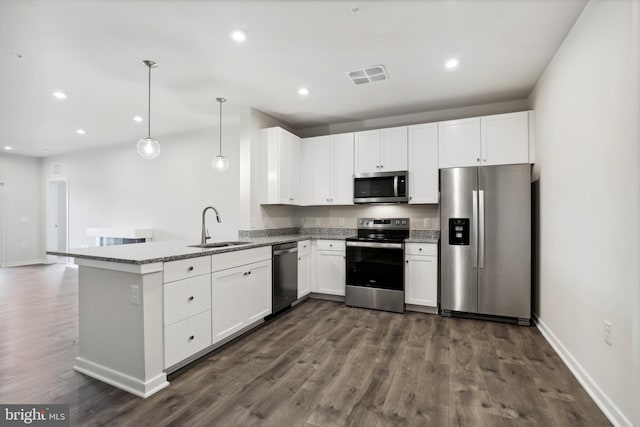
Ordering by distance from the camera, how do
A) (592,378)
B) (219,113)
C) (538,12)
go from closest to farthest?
(592,378)
(538,12)
(219,113)

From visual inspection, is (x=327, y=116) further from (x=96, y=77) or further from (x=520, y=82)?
(x=96, y=77)

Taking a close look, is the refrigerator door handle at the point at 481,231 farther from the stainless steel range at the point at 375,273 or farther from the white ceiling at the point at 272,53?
the white ceiling at the point at 272,53

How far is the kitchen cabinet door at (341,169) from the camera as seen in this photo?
435cm

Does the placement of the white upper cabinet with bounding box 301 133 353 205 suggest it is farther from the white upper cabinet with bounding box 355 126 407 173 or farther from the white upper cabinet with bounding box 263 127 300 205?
the white upper cabinet with bounding box 263 127 300 205

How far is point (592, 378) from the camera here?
2.01 metres

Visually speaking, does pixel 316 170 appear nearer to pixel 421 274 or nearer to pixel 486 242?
pixel 421 274

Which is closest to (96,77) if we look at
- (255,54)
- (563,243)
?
(255,54)

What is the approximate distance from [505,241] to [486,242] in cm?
19

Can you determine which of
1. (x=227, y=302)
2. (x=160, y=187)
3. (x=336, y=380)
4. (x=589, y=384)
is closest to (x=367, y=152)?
(x=227, y=302)

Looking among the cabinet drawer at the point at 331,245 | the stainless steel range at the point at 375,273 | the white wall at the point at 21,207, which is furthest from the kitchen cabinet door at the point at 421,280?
the white wall at the point at 21,207

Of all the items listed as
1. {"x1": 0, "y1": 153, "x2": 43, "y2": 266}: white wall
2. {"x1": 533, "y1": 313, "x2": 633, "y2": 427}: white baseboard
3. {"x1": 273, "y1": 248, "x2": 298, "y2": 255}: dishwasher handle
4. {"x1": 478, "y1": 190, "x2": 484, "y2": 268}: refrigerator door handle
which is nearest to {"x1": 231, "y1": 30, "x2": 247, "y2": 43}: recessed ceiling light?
{"x1": 273, "y1": 248, "x2": 298, "y2": 255}: dishwasher handle

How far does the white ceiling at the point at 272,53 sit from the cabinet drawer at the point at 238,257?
1819 millimetres

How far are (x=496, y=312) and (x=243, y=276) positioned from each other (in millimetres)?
2813

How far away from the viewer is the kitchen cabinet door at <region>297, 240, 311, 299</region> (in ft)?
13.5
